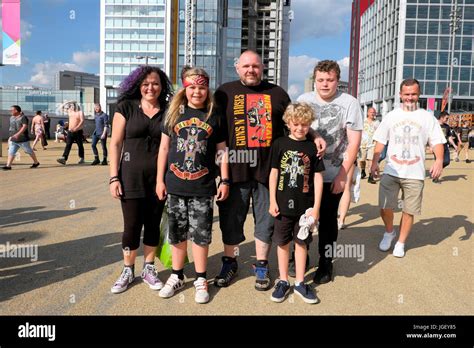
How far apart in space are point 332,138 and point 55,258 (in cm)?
317

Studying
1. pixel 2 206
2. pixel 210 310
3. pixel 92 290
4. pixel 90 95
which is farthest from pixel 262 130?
pixel 90 95

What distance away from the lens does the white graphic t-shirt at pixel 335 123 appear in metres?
3.65

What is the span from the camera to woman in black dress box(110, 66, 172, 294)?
11.2 ft

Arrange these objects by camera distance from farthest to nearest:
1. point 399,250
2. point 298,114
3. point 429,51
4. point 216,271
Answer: point 429,51 < point 399,250 < point 216,271 < point 298,114

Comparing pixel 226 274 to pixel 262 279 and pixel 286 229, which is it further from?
pixel 286 229

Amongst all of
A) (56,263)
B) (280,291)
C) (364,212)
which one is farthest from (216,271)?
(364,212)

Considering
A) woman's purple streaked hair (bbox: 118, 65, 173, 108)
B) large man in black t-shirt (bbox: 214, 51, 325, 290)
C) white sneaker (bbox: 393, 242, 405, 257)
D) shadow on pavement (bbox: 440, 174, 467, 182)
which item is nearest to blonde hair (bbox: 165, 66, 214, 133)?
large man in black t-shirt (bbox: 214, 51, 325, 290)

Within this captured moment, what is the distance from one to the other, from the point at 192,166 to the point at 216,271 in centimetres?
132

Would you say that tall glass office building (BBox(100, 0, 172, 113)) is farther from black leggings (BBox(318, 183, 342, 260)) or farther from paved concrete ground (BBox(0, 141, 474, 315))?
black leggings (BBox(318, 183, 342, 260))

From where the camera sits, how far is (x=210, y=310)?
10.3ft

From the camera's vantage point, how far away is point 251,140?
346 cm

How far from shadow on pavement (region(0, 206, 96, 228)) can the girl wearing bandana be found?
135 inches

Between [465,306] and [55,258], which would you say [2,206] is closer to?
[55,258]

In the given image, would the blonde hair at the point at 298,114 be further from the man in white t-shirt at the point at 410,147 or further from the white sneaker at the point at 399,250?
the white sneaker at the point at 399,250
